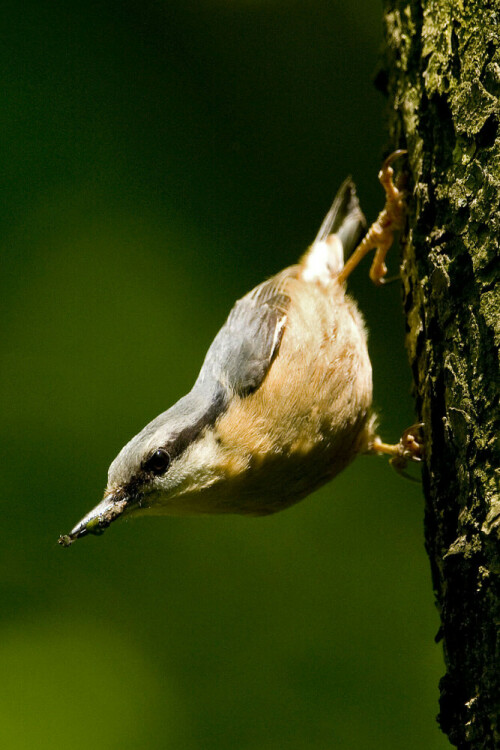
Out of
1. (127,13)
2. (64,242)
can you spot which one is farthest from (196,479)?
(127,13)

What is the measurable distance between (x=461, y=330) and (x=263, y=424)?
741 millimetres

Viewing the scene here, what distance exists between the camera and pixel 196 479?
1.98 metres

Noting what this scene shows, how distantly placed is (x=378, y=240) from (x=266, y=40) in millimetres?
1473

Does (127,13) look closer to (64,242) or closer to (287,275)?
(64,242)

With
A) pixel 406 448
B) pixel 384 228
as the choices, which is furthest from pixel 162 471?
pixel 384 228

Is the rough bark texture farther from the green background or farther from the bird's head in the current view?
the green background

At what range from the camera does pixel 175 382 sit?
9.11 feet

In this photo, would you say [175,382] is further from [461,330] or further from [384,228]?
[461,330]

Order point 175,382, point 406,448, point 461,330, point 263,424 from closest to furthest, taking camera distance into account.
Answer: point 461,330 → point 263,424 → point 406,448 → point 175,382

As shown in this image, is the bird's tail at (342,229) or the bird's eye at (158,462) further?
the bird's tail at (342,229)

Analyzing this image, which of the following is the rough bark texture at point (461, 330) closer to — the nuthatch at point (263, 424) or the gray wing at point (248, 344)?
the nuthatch at point (263, 424)

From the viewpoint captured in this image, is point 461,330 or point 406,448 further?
point 406,448

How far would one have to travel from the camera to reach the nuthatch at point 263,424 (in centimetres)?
194

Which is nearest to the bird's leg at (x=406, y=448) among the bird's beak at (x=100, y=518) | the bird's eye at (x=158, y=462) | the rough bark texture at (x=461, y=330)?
the rough bark texture at (x=461, y=330)
